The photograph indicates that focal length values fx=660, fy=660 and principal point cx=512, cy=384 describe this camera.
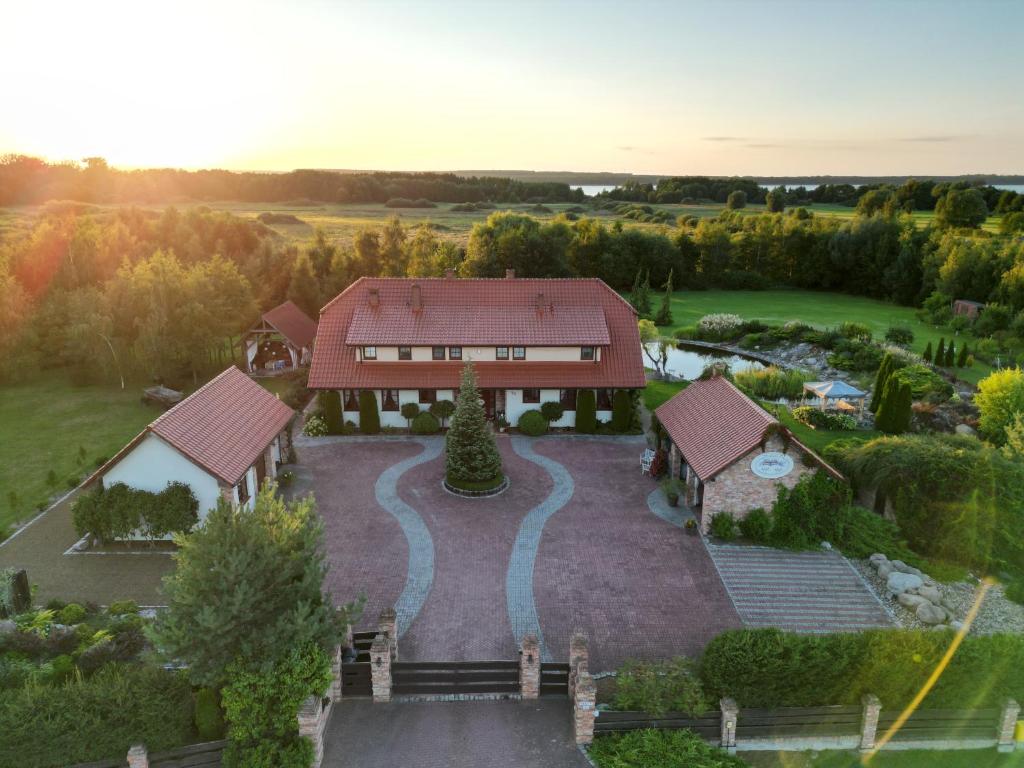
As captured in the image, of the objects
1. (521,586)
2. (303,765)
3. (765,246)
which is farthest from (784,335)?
(303,765)

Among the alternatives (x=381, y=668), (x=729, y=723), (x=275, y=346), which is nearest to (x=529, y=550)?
(x=381, y=668)

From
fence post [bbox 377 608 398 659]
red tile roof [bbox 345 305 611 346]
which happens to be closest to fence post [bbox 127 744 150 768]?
fence post [bbox 377 608 398 659]

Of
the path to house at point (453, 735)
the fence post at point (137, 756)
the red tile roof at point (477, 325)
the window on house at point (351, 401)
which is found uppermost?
the red tile roof at point (477, 325)

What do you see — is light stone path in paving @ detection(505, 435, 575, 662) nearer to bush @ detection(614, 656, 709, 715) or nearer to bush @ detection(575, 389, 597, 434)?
bush @ detection(575, 389, 597, 434)

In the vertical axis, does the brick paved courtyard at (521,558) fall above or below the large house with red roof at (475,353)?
below

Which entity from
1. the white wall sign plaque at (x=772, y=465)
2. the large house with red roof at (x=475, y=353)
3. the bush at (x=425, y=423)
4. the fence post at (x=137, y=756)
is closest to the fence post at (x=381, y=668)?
the fence post at (x=137, y=756)

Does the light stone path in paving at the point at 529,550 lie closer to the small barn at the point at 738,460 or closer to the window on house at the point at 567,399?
the window on house at the point at 567,399
